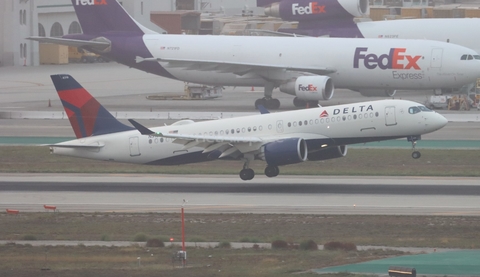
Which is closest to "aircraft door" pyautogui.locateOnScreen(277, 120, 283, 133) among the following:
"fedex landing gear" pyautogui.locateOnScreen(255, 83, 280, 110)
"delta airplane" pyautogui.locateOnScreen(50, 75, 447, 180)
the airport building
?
"delta airplane" pyautogui.locateOnScreen(50, 75, 447, 180)

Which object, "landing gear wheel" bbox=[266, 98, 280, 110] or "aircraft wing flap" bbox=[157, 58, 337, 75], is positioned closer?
"aircraft wing flap" bbox=[157, 58, 337, 75]

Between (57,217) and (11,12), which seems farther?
(11,12)

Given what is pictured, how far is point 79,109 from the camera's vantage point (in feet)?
122

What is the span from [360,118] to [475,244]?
42.7 ft

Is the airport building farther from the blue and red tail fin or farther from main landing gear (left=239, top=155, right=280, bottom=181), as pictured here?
main landing gear (left=239, top=155, right=280, bottom=181)

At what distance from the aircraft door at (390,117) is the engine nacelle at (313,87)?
21703mm

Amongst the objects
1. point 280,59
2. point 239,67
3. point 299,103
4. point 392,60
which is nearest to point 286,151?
point 392,60

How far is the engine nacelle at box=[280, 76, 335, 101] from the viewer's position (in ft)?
189

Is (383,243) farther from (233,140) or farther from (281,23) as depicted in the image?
(281,23)

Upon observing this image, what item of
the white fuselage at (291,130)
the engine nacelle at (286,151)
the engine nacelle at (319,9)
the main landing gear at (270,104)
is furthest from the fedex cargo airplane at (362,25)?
the engine nacelle at (286,151)

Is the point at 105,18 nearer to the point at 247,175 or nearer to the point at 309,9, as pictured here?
the point at 309,9

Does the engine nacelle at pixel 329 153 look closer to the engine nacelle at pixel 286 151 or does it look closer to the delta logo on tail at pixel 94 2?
the engine nacelle at pixel 286 151

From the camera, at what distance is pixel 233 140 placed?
35406 mm

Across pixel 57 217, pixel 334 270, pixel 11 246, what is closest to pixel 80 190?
pixel 57 217
